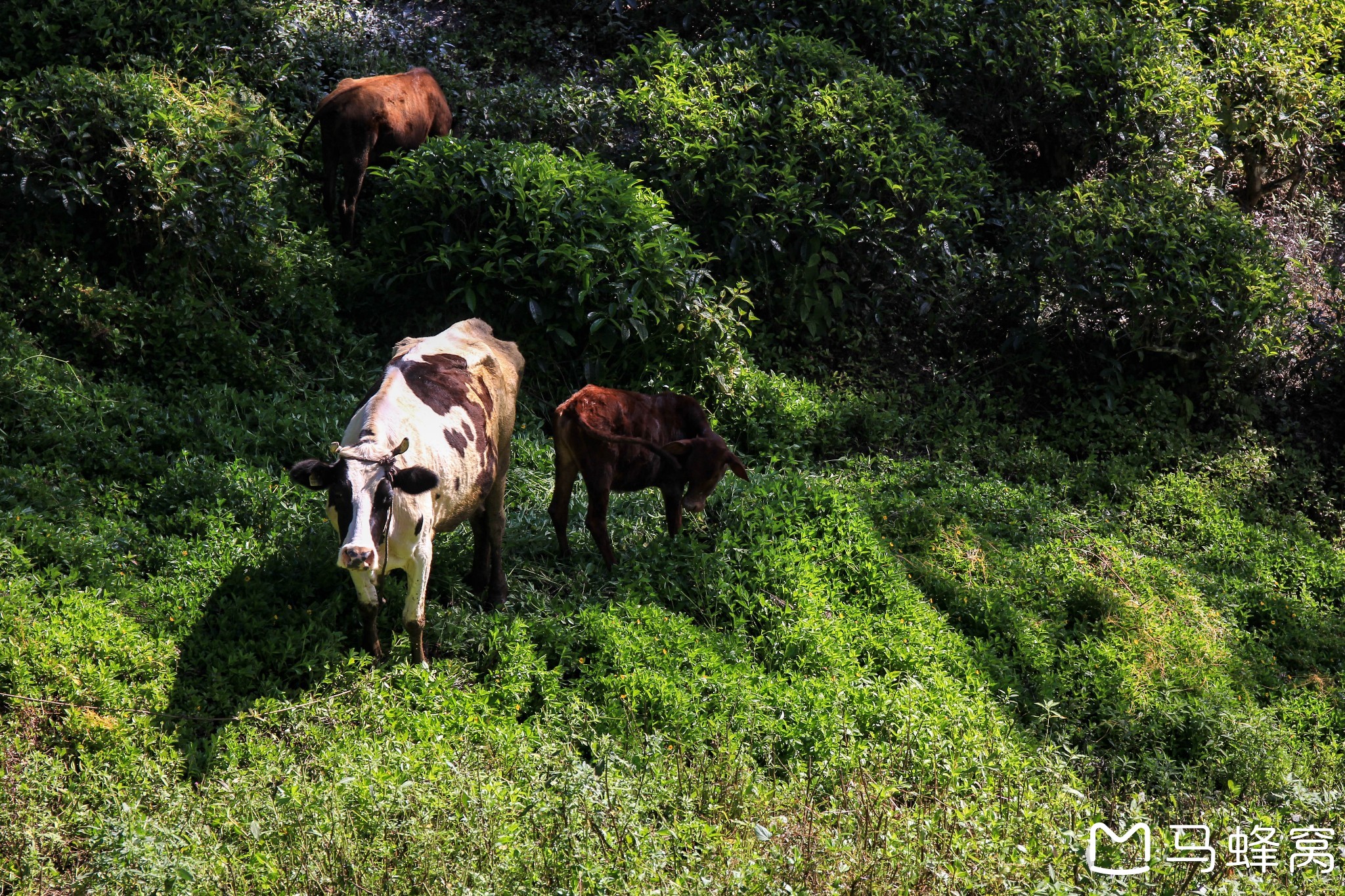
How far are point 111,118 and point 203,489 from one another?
3234mm

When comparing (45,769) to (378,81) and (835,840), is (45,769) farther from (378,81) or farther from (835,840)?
(378,81)

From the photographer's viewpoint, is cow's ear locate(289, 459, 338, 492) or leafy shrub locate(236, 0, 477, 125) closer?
cow's ear locate(289, 459, 338, 492)

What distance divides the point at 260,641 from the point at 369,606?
1.89 ft

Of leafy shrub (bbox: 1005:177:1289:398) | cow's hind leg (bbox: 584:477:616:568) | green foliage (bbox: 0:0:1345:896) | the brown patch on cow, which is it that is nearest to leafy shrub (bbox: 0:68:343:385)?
green foliage (bbox: 0:0:1345:896)

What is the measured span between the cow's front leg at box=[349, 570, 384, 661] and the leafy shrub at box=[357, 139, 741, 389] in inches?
129

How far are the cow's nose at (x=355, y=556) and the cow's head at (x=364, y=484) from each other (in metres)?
0.10

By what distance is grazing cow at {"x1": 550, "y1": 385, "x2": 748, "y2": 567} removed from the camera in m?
6.56

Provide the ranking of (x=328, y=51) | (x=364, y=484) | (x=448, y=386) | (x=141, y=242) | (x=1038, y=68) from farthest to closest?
(x=1038, y=68), (x=328, y=51), (x=141, y=242), (x=448, y=386), (x=364, y=484)

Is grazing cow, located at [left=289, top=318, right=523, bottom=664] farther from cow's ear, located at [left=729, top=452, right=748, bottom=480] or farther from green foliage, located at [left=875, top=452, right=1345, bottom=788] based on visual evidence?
green foliage, located at [left=875, top=452, right=1345, bottom=788]

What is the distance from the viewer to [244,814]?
14.9ft

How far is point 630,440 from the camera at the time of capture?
6496 millimetres

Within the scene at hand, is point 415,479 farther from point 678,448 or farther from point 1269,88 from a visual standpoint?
point 1269,88
